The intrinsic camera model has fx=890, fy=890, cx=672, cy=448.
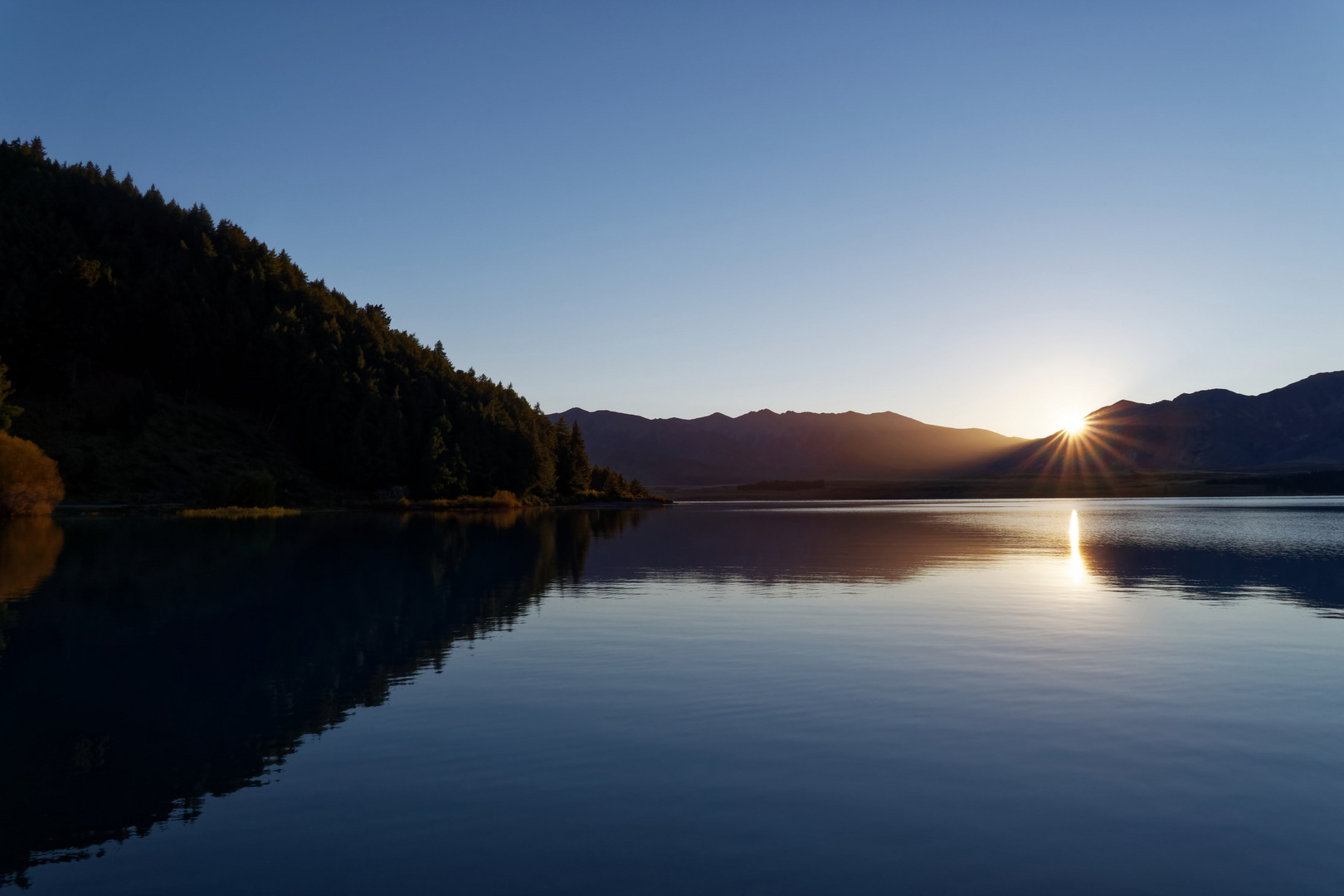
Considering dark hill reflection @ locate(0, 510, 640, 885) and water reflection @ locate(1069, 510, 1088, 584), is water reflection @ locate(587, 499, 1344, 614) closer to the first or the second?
water reflection @ locate(1069, 510, 1088, 584)

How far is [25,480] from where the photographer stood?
79.6 meters

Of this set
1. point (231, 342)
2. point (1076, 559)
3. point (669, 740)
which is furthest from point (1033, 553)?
point (231, 342)

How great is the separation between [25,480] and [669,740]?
8690 centimetres

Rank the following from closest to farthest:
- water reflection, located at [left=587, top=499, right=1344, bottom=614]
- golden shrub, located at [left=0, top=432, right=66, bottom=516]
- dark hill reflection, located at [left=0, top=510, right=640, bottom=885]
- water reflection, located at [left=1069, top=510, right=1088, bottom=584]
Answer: dark hill reflection, located at [left=0, top=510, right=640, bottom=885]
water reflection, located at [left=587, top=499, right=1344, bottom=614]
water reflection, located at [left=1069, top=510, right=1088, bottom=584]
golden shrub, located at [left=0, top=432, right=66, bottom=516]

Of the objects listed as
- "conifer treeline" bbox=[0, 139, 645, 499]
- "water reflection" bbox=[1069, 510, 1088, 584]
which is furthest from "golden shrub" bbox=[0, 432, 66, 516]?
"water reflection" bbox=[1069, 510, 1088, 584]

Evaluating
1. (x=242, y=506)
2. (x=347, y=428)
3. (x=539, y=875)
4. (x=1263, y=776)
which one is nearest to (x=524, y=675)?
(x=539, y=875)

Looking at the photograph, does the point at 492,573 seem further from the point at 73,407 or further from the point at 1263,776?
the point at 73,407

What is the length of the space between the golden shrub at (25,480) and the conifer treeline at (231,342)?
2123 inches

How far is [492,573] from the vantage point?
1684 inches

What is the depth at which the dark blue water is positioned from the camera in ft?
32.3

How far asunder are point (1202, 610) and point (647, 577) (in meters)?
22.2

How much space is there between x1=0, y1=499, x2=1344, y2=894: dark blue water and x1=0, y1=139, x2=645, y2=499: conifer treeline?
369 ft

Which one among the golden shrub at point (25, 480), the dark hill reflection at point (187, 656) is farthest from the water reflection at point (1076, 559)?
the golden shrub at point (25, 480)

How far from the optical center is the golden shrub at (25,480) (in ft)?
255
